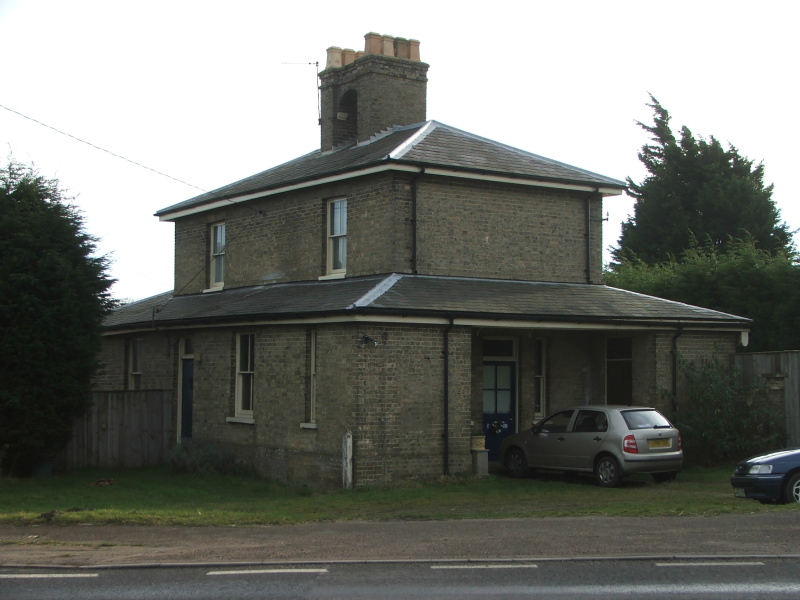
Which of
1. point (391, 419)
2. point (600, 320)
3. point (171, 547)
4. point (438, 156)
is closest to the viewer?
point (171, 547)

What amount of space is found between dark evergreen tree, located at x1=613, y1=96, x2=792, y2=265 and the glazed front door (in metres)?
23.5

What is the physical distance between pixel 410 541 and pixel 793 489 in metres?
6.12

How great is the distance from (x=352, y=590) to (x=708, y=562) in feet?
12.6

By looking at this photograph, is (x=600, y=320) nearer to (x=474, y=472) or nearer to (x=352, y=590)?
(x=474, y=472)

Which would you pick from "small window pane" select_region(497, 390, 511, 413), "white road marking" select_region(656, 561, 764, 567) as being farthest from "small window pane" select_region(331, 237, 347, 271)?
"white road marking" select_region(656, 561, 764, 567)

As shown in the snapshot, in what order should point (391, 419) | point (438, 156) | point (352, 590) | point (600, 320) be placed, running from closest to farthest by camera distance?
point (352, 590)
point (391, 419)
point (600, 320)
point (438, 156)

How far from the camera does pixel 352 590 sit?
29.7 feet

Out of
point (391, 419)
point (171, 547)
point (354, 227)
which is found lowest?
point (171, 547)

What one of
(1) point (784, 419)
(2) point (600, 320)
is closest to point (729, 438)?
(1) point (784, 419)

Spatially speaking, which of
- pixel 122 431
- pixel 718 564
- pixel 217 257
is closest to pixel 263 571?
pixel 718 564

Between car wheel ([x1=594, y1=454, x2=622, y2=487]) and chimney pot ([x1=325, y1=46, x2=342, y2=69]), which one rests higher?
chimney pot ([x1=325, y1=46, x2=342, y2=69])

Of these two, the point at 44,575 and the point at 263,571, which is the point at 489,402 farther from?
the point at 44,575

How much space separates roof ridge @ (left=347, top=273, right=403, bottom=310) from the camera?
18234 millimetres

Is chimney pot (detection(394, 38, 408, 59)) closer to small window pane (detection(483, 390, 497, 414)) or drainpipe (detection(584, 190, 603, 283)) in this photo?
drainpipe (detection(584, 190, 603, 283))
